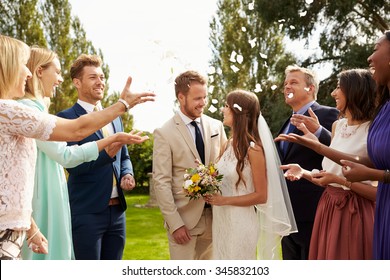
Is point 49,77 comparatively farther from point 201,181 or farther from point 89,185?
point 201,181

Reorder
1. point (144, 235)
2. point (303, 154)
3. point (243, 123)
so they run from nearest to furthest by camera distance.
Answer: point (243, 123) → point (303, 154) → point (144, 235)

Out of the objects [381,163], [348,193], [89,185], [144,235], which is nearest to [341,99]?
[348,193]

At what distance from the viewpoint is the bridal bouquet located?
15.0 feet

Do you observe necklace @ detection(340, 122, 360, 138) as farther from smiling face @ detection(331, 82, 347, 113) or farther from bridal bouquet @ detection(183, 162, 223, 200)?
bridal bouquet @ detection(183, 162, 223, 200)

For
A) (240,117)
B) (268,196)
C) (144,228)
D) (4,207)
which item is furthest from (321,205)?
(144,228)

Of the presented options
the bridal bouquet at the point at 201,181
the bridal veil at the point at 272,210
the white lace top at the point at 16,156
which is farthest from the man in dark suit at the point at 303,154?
the white lace top at the point at 16,156

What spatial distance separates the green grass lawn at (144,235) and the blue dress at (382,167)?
6.27 meters

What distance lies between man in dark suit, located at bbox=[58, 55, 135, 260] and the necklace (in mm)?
1910

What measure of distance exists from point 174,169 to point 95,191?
29.5 inches

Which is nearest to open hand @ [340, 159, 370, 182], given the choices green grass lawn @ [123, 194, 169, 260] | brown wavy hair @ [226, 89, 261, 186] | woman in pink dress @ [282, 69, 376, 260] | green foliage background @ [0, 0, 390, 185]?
woman in pink dress @ [282, 69, 376, 260]

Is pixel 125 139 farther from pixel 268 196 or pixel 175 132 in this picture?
pixel 268 196

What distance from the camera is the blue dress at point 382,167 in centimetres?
358

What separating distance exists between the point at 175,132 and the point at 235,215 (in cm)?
94

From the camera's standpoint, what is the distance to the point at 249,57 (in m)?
22.9
